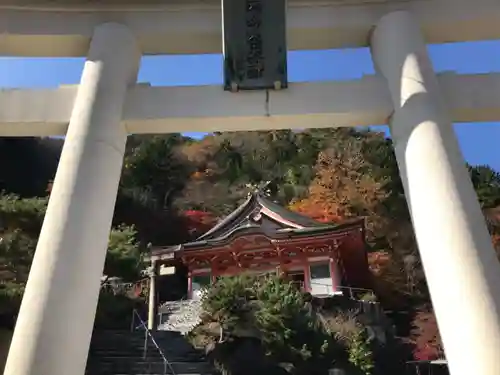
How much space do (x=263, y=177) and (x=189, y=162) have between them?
443cm

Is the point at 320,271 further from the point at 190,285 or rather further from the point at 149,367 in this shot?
the point at 149,367

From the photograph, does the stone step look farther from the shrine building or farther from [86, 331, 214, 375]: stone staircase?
the shrine building

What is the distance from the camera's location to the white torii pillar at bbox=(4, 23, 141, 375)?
80.4 inches

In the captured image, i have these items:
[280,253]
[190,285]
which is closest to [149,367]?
[190,285]

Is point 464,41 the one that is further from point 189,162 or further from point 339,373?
point 189,162

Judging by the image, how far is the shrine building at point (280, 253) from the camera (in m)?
13.6

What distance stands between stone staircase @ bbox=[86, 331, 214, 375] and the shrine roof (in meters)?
3.44

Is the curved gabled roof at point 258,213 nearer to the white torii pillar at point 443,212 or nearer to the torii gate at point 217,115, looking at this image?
the torii gate at point 217,115

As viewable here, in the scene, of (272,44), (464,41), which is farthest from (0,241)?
(464,41)

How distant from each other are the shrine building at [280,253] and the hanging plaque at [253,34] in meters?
10.6

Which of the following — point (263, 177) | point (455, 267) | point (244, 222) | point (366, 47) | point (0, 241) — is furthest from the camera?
point (263, 177)

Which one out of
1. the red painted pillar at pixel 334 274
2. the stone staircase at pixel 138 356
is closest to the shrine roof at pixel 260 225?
the red painted pillar at pixel 334 274

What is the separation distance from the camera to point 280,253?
Result: 14078 millimetres

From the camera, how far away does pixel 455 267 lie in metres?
2.18
